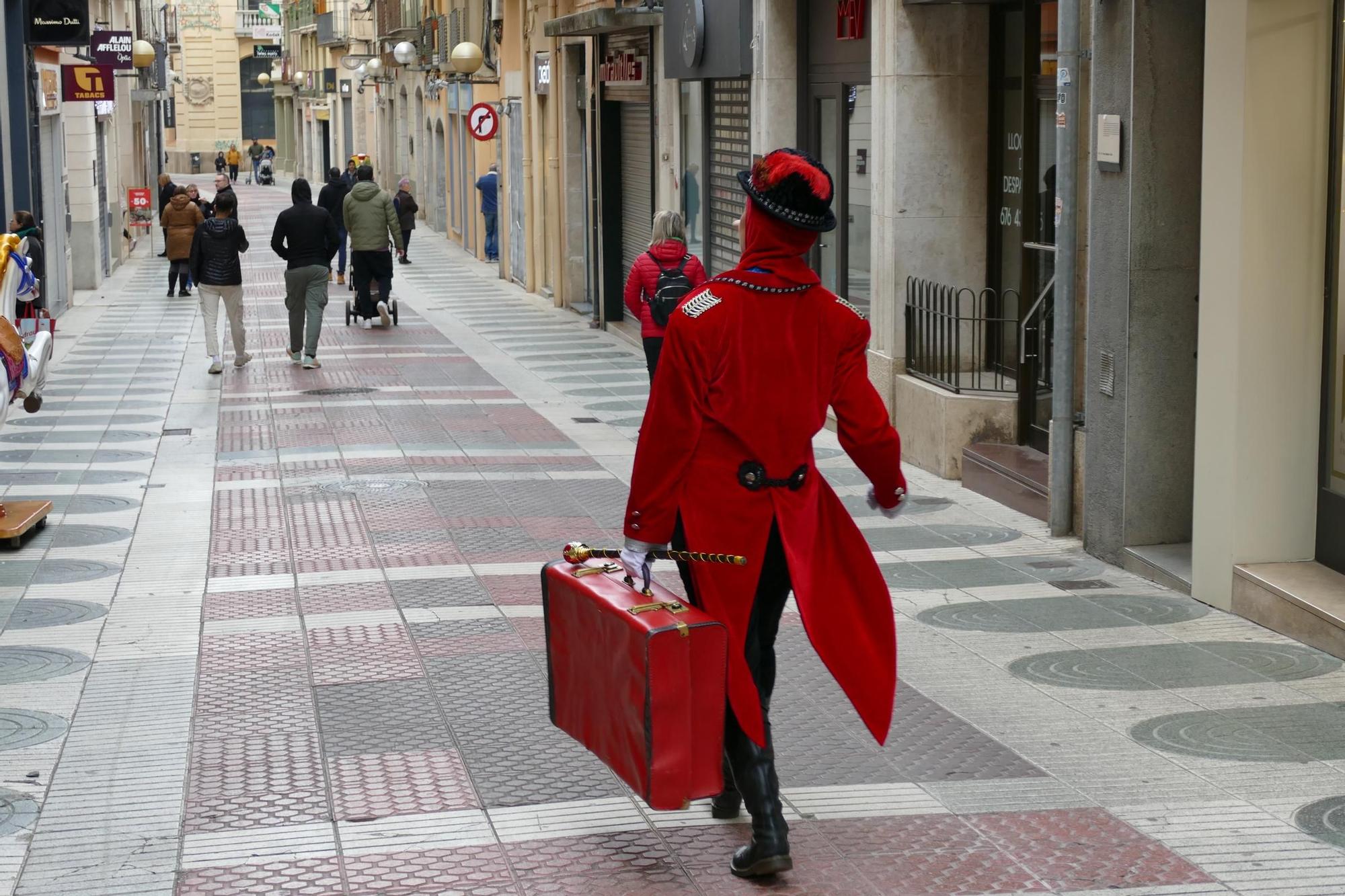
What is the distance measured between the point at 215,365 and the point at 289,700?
12.0 meters

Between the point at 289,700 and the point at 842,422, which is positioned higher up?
the point at 842,422

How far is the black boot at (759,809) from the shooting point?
16.4 ft

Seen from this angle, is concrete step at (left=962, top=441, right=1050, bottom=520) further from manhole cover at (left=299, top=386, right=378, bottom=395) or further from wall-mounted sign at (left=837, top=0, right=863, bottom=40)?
manhole cover at (left=299, top=386, right=378, bottom=395)

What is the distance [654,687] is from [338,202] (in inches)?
943

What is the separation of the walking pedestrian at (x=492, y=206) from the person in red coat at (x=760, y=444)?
28.6 metres

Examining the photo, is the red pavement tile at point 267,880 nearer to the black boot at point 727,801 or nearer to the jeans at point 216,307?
the black boot at point 727,801

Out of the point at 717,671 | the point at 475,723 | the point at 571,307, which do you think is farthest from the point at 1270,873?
the point at 571,307

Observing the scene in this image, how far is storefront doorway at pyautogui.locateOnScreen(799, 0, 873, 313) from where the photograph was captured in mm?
14453

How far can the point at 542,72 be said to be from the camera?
87.4 ft

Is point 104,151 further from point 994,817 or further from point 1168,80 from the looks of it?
point 994,817

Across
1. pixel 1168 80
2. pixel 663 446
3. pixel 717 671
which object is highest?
pixel 1168 80

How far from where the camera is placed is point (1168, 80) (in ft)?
29.8

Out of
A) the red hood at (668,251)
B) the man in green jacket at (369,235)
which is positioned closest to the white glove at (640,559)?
the red hood at (668,251)

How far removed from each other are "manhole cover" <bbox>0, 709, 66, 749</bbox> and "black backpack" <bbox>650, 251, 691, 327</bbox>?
6255 millimetres
